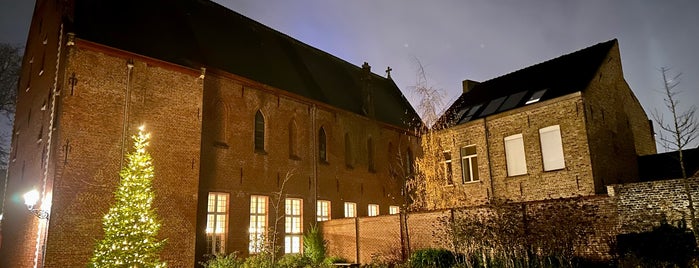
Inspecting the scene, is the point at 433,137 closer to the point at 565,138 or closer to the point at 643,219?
the point at 565,138

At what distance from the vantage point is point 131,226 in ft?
40.1

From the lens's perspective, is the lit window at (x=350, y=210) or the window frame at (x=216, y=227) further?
the lit window at (x=350, y=210)

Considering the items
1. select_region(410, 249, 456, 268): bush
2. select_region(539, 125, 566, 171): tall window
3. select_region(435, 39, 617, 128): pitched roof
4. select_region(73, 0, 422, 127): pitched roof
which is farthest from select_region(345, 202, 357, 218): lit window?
select_region(539, 125, 566, 171): tall window

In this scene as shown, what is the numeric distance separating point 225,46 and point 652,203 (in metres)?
16.1

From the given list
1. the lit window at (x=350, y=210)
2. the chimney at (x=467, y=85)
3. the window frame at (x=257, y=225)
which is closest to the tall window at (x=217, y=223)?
the window frame at (x=257, y=225)

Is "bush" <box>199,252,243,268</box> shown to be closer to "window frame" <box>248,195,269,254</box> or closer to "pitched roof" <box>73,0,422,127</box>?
"window frame" <box>248,195,269,254</box>

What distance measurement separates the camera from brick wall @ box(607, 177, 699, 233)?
11109 millimetres

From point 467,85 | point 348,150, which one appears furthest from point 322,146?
point 467,85

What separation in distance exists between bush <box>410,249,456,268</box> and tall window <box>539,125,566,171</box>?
5.53 meters

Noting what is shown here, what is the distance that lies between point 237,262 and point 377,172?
10.8m

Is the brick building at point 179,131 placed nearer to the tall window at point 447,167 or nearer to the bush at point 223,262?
the bush at point 223,262

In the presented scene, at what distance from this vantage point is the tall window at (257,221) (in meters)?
17.2

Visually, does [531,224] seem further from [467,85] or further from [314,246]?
[467,85]

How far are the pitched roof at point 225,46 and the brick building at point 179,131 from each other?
70 mm
